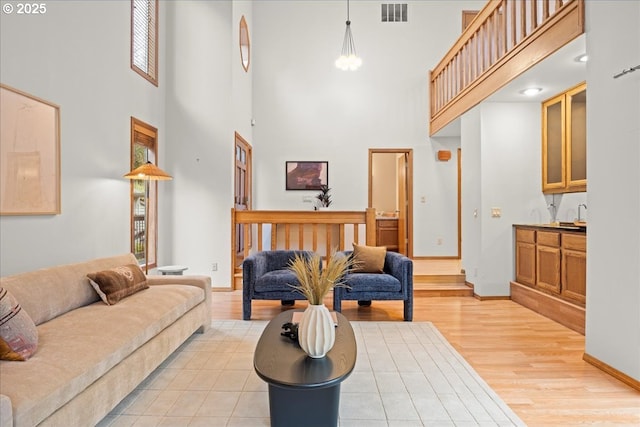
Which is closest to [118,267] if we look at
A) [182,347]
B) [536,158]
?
[182,347]

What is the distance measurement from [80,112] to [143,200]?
1.64 metres

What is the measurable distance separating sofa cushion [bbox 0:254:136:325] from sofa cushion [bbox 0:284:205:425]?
0.07m

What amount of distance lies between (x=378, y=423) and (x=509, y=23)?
4310 millimetres

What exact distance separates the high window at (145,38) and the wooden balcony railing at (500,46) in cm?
438

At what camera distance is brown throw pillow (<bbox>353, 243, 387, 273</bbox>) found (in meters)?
4.22

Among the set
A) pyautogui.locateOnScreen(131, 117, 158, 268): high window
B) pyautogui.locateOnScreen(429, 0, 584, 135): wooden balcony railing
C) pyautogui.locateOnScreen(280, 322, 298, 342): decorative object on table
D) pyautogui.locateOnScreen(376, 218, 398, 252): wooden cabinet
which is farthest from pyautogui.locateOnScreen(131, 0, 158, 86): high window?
pyautogui.locateOnScreen(376, 218, 398, 252): wooden cabinet

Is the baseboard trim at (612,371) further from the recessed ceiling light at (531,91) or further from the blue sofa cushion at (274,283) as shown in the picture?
the recessed ceiling light at (531,91)

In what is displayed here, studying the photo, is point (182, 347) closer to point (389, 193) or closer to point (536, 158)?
point (536, 158)

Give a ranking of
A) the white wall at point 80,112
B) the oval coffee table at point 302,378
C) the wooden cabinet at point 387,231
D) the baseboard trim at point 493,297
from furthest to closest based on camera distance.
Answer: the wooden cabinet at point 387,231, the baseboard trim at point 493,297, the white wall at point 80,112, the oval coffee table at point 302,378

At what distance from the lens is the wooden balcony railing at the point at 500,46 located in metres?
3.25

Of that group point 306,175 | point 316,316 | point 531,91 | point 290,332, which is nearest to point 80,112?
point 290,332

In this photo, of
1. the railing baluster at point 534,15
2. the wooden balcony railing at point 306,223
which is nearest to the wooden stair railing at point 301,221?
the wooden balcony railing at point 306,223

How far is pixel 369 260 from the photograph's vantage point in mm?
4227

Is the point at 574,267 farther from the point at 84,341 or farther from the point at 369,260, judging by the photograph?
the point at 84,341
